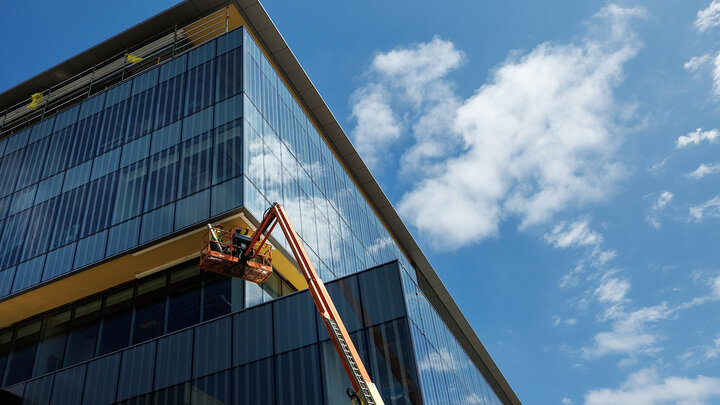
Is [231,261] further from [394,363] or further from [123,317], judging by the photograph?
[394,363]

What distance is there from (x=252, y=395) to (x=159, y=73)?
64.9 ft

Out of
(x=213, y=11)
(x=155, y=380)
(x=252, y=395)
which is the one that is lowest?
(x=252, y=395)

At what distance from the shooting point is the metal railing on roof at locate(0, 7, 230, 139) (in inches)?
1345

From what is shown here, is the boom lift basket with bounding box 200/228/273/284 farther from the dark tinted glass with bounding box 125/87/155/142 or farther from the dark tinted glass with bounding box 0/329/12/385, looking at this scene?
the dark tinted glass with bounding box 0/329/12/385

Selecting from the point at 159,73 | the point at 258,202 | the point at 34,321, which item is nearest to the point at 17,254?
the point at 34,321

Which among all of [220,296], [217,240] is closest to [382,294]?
[217,240]

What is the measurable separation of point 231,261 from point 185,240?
152 inches

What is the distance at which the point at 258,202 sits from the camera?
1021 inches

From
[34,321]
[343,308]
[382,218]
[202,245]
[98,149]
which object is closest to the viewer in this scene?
[343,308]

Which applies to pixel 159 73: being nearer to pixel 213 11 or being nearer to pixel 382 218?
pixel 213 11

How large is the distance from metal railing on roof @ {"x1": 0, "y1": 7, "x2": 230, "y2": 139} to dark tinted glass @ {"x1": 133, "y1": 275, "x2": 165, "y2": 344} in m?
13.6

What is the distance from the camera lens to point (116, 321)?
87.1 feet

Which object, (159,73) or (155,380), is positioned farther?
(159,73)

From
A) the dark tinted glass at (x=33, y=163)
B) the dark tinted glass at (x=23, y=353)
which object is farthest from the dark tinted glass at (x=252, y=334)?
the dark tinted glass at (x=33, y=163)
